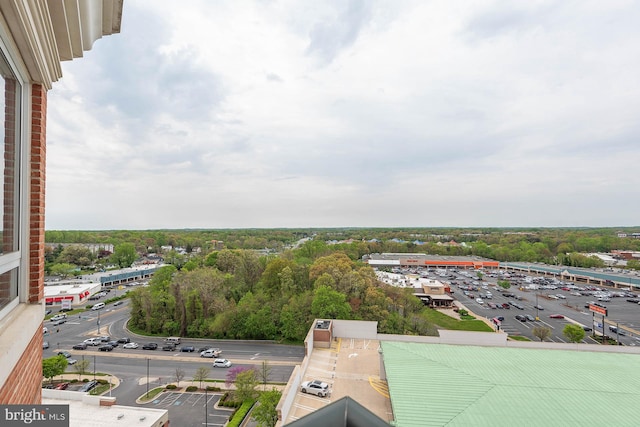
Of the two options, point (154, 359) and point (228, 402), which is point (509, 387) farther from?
point (154, 359)

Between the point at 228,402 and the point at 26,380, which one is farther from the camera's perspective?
the point at 228,402

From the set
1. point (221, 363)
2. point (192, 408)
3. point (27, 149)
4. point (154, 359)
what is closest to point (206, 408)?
point (192, 408)

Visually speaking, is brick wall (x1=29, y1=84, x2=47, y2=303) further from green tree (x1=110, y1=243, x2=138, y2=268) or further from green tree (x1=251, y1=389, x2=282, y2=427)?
green tree (x1=110, y1=243, x2=138, y2=268)

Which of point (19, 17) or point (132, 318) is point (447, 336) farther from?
point (132, 318)

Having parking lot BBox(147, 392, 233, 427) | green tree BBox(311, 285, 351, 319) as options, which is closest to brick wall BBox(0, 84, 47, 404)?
parking lot BBox(147, 392, 233, 427)

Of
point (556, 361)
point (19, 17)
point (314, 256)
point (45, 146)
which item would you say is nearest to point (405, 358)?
point (556, 361)

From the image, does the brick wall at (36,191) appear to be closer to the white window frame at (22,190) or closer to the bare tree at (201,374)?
the white window frame at (22,190)

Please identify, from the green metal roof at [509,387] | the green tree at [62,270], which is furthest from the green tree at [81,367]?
the green tree at [62,270]
